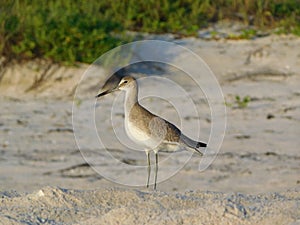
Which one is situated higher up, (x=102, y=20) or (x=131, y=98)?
(x=131, y=98)

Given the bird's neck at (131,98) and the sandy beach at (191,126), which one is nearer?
the bird's neck at (131,98)

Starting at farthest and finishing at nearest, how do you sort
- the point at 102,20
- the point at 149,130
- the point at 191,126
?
the point at 102,20 → the point at 191,126 → the point at 149,130

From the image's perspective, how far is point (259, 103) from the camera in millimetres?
10109

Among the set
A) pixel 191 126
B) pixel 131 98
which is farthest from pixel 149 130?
pixel 191 126

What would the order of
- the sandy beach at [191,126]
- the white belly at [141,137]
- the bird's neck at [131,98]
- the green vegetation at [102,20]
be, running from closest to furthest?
the white belly at [141,137]
the bird's neck at [131,98]
the sandy beach at [191,126]
the green vegetation at [102,20]

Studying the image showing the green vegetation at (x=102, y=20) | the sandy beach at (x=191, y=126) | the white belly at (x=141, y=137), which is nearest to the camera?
the white belly at (x=141, y=137)

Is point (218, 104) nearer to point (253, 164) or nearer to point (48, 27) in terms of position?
point (253, 164)

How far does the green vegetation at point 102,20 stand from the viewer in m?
10.2

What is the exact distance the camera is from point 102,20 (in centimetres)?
1069

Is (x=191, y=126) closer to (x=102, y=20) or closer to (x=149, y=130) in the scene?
(x=102, y=20)

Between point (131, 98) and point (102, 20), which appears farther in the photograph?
point (102, 20)

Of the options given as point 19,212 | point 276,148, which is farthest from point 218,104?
point 19,212

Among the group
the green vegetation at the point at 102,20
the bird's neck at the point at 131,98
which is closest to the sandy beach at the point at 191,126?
the green vegetation at the point at 102,20

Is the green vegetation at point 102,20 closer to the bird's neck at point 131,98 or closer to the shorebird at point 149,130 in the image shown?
the bird's neck at point 131,98
